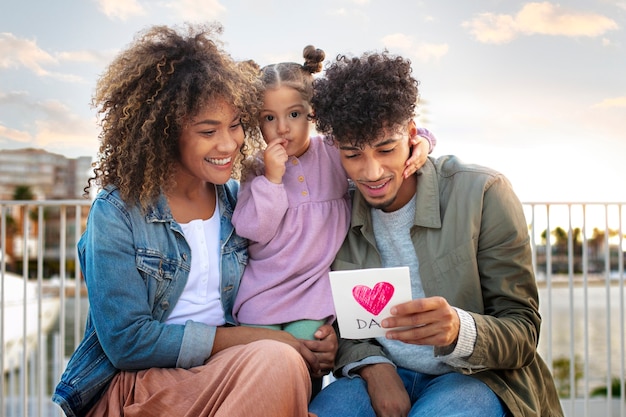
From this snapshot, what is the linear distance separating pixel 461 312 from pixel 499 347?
0.56 ft

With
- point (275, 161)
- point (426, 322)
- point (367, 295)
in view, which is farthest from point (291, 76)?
point (426, 322)

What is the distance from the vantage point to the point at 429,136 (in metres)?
2.48

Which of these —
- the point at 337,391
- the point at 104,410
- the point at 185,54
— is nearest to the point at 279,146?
the point at 185,54

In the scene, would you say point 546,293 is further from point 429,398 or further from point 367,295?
point 367,295

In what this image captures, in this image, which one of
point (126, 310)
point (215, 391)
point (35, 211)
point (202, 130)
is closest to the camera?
point (215, 391)

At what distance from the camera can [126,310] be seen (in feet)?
6.76

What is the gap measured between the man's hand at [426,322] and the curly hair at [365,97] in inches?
23.1

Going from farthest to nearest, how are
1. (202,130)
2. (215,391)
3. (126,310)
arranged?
(202,130) < (126,310) < (215,391)

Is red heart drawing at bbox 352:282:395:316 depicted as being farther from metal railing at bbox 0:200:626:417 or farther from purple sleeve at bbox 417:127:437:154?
metal railing at bbox 0:200:626:417

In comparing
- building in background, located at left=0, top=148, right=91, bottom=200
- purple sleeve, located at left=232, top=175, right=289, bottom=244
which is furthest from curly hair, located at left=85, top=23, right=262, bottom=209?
building in background, located at left=0, top=148, right=91, bottom=200

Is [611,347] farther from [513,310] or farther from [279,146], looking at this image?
[279,146]

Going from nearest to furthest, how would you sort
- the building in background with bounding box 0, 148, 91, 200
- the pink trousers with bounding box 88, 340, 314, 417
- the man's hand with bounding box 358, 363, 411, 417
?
the pink trousers with bounding box 88, 340, 314, 417 → the man's hand with bounding box 358, 363, 411, 417 → the building in background with bounding box 0, 148, 91, 200

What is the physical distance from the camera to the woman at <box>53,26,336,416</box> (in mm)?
2047

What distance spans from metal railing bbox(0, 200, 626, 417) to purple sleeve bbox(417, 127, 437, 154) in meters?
1.87
